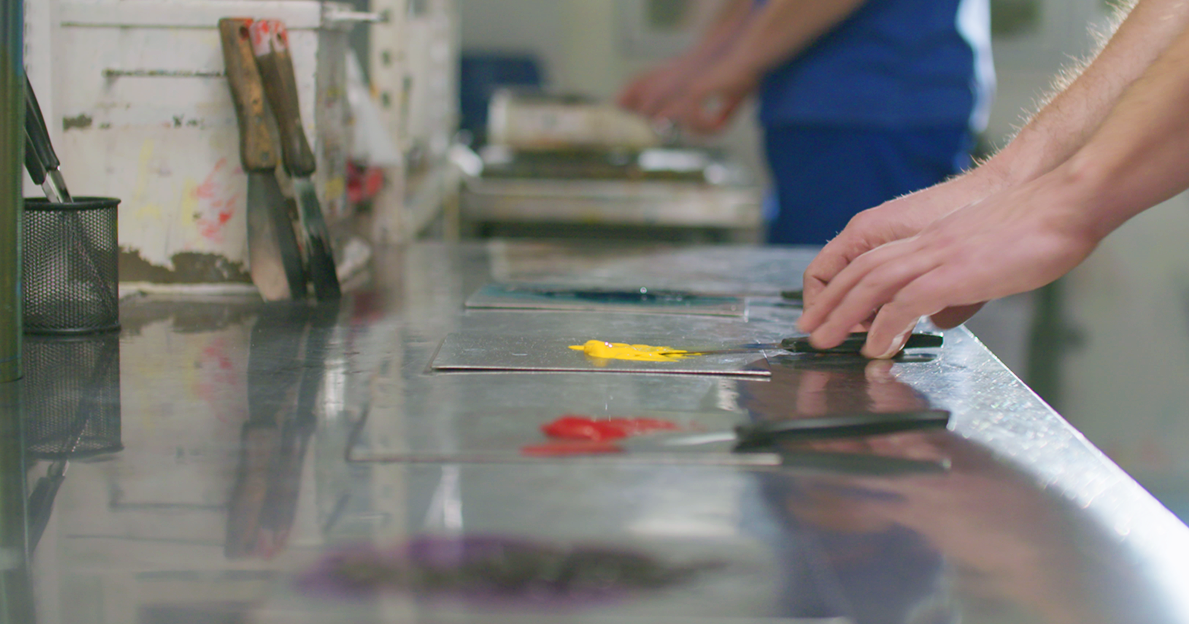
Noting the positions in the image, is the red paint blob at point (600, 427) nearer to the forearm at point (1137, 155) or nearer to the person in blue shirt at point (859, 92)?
the forearm at point (1137, 155)

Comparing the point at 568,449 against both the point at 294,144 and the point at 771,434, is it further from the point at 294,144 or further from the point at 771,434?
the point at 294,144

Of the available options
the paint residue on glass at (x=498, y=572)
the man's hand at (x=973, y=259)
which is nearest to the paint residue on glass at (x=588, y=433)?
the paint residue on glass at (x=498, y=572)

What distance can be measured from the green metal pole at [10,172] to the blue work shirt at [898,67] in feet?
5.02

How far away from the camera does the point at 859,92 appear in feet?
6.38

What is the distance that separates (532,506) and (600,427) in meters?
0.13

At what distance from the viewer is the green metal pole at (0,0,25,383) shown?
2.35ft

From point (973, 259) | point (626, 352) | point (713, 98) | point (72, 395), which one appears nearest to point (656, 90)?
point (713, 98)

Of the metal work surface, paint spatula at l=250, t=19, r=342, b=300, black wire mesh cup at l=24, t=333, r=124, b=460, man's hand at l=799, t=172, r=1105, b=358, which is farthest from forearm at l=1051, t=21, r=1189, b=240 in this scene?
paint spatula at l=250, t=19, r=342, b=300

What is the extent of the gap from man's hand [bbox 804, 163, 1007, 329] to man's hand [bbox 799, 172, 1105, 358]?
103mm

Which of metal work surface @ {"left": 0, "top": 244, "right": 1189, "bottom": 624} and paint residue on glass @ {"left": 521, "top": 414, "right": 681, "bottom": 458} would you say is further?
paint residue on glass @ {"left": 521, "top": 414, "right": 681, "bottom": 458}

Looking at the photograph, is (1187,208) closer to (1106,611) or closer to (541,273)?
(541,273)

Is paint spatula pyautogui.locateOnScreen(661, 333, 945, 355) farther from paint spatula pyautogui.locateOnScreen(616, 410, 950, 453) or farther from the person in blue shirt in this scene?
the person in blue shirt

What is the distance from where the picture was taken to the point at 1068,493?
22.7 inches

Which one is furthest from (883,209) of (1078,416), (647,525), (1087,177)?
(1078,416)
